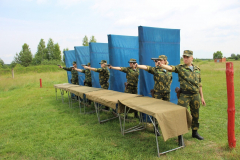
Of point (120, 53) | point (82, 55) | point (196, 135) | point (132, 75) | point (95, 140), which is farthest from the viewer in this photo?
point (82, 55)

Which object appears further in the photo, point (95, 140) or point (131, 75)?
point (131, 75)

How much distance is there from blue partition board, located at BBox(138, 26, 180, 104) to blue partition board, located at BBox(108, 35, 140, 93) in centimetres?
155

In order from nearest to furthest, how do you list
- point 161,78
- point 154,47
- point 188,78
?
point 188,78
point 161,78
point 154,47

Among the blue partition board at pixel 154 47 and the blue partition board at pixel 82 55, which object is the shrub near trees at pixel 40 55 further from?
the blue partition board at pixel 154 47

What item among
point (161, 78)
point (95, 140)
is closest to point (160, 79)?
point (161, 78)

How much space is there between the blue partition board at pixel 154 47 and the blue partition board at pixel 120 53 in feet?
5.07

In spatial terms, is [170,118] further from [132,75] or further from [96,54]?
[96,54]

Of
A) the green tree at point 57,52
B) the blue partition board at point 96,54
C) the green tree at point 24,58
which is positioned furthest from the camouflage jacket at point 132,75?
the green tree at point 24,58

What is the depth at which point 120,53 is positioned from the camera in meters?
6.10

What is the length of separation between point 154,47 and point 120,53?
1666 mm

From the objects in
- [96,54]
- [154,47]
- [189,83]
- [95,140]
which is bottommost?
[95,140]

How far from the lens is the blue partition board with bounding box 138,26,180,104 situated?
4.58 meters

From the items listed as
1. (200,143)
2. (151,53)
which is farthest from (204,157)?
(151,53)

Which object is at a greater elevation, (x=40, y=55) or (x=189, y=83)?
(x=40, y=55)
